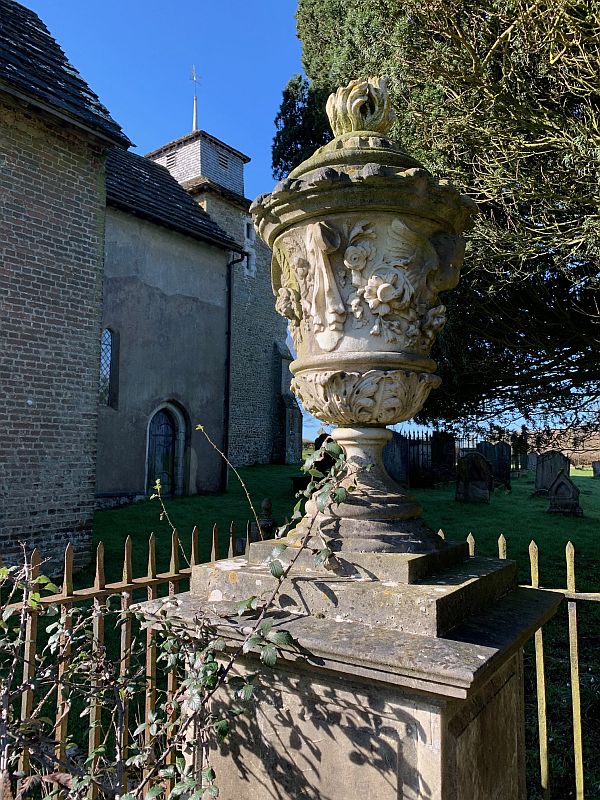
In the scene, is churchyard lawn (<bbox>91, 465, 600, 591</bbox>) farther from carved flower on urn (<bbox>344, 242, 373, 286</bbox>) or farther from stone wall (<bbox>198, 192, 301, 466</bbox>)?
stone wall (<bbox>198, 192, 301, 466</bbox>)

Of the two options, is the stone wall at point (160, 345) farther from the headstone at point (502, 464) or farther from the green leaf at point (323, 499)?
the green leaf at point (323, 499)

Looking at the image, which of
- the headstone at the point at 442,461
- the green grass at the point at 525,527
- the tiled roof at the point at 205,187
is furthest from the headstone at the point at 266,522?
the tiled roof at the point at 205,187

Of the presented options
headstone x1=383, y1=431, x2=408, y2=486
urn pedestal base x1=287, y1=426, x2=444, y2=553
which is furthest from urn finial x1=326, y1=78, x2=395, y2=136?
headstone x1=383, y1=431, x2=408, y2=486

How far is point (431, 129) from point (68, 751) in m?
5.95

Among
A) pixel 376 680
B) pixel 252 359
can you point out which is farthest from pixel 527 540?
pixel 252 359

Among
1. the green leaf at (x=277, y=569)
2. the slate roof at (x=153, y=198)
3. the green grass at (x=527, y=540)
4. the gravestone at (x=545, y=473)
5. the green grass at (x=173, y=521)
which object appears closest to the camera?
the green leaf at (x=277, y=569)

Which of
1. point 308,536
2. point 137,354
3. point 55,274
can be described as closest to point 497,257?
point 308,536

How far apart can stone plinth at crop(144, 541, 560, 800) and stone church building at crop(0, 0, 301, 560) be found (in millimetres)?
6538

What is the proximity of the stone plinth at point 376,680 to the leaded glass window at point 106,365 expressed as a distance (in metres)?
11.3

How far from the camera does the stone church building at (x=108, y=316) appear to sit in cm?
762

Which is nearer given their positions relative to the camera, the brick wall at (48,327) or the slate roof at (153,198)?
the brick wall at (48,327)

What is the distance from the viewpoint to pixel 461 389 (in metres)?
6.86

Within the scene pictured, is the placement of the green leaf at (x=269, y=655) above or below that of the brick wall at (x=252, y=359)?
below

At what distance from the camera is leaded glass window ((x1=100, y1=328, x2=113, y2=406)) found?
1272 centimetres
